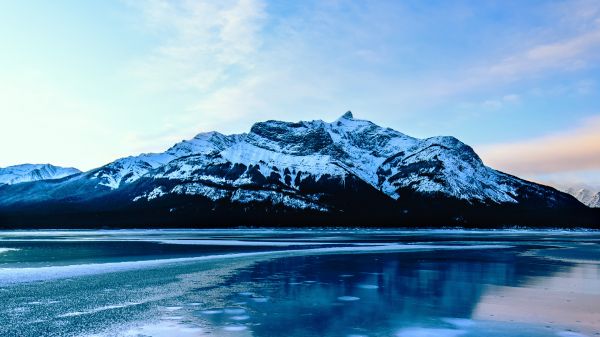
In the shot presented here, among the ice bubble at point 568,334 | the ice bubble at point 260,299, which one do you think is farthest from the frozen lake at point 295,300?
the ice bubble at point 260,299

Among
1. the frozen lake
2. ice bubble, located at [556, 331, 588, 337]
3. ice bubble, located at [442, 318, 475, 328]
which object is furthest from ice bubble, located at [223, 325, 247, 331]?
ice bubble, located at [556, 331, 588, 337]

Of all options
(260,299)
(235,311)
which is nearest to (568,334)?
(235,311)

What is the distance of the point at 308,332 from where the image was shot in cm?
1855

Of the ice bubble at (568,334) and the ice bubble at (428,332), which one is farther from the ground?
the ice bubble at (568,334)

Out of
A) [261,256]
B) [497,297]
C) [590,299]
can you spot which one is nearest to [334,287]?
[497,297]

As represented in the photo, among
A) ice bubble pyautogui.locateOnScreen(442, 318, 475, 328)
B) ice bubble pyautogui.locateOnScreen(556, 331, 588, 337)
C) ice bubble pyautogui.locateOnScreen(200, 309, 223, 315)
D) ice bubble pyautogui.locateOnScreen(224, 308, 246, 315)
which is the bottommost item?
ice bubble pyautogui.locateOnScreen(200, 309, 223, 315)

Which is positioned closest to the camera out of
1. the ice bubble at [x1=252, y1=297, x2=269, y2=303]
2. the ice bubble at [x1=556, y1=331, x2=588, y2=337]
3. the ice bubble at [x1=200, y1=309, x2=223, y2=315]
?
the ice bubble at [x1=556, y1=331, x2=588, y2=337]

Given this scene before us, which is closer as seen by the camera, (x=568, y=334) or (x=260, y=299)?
(x=568, y=334)

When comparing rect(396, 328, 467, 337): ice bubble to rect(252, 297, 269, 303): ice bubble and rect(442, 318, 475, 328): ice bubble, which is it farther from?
rect(252, 297, 269, 303): ice bubble

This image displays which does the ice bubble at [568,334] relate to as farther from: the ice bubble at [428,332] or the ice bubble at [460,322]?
the ice bubble at [428,332]

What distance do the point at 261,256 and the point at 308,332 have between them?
34.2m

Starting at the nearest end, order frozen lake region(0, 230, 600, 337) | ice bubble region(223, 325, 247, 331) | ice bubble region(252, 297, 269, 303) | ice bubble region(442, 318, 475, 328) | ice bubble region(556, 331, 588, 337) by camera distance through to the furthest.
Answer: ice bubble region(556, 331, 588, 337) < ice bubble region(223, 325, 247, 331) < frozen lake region(0, 230, 600, 337) < ice bubble region(442, 318, 475, 328) < ice bubble region(252, 297, 269, 303)

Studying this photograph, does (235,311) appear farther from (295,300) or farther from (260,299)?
(295,300)

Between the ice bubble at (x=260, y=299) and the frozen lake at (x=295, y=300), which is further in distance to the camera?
the ice bubble at (x=260, y=299)
